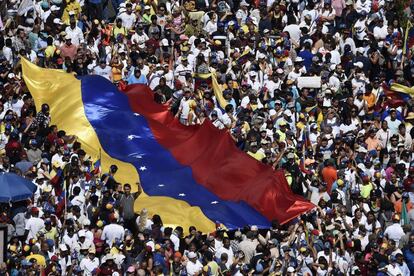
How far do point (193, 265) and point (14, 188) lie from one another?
484 centimetres

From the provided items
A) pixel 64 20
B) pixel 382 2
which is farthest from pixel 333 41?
pixel 64 20

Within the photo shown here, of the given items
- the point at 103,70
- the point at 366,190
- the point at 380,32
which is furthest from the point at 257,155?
the point at 380,32

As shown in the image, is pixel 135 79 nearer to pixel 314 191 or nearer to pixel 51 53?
pixel 51 53

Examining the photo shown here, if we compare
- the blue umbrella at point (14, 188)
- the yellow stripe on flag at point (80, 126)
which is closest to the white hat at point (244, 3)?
the yellow stripe on flag at point (80, 126)

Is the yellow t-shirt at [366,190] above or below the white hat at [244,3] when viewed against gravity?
below

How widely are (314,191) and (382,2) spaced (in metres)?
11.6

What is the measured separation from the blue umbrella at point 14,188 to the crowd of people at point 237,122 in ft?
1.58

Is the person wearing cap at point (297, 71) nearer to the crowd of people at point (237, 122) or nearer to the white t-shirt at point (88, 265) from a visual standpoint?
the crowd of people at point (237, 122)

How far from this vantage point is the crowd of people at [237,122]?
5547 centimetres

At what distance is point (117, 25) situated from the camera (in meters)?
66.0

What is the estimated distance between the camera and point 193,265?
54.7 m

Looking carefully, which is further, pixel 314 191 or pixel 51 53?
pixel 51 53

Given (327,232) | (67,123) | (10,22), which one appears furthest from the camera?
(10,22)

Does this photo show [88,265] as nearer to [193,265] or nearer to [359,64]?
[193,265]
